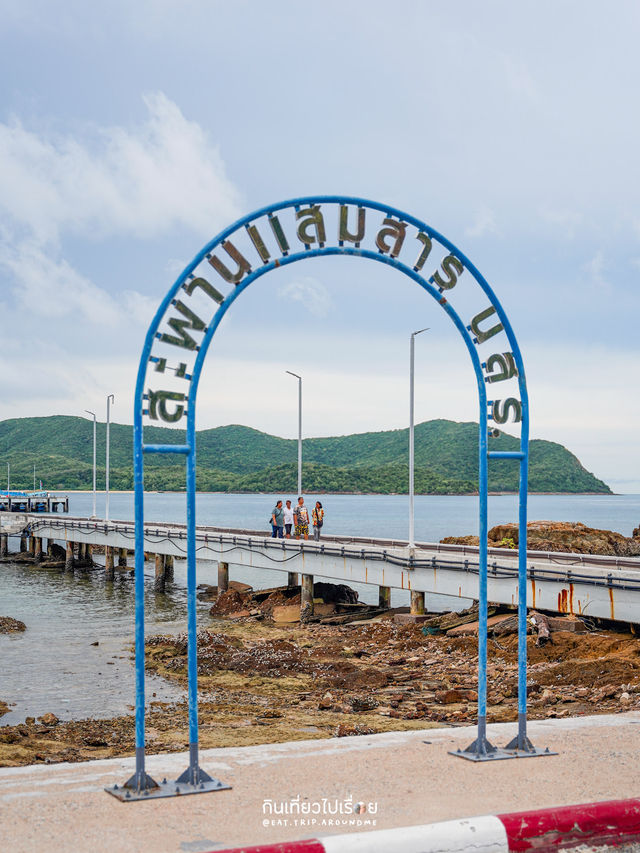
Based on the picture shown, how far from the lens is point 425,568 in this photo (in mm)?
23172

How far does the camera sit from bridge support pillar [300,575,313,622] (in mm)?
27281

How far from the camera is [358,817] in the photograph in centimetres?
599

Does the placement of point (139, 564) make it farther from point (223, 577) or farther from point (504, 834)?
point (223, 577)

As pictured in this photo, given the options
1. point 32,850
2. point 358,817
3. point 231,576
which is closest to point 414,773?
point 358,817

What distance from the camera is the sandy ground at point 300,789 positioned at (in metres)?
5.71

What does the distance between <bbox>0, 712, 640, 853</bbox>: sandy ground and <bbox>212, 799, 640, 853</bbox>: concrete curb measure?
0.17 m

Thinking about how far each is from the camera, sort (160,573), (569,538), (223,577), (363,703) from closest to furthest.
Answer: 1. (363,703)
2. (223,577)
3. (160,573)
4. (569,538)

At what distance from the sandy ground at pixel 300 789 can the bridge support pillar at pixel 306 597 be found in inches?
744

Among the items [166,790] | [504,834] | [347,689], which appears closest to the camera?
[504,834]

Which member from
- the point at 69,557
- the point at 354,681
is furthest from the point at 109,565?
the point at 354,681

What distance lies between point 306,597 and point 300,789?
69.6ft

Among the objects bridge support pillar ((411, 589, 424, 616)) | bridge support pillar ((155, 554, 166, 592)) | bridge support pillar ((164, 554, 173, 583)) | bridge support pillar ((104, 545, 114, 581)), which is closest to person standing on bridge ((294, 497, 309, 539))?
bridge support pillar ((411, 589, 424, 616))

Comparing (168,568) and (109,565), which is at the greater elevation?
(168,568)

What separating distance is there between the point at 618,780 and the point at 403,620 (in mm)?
16627
